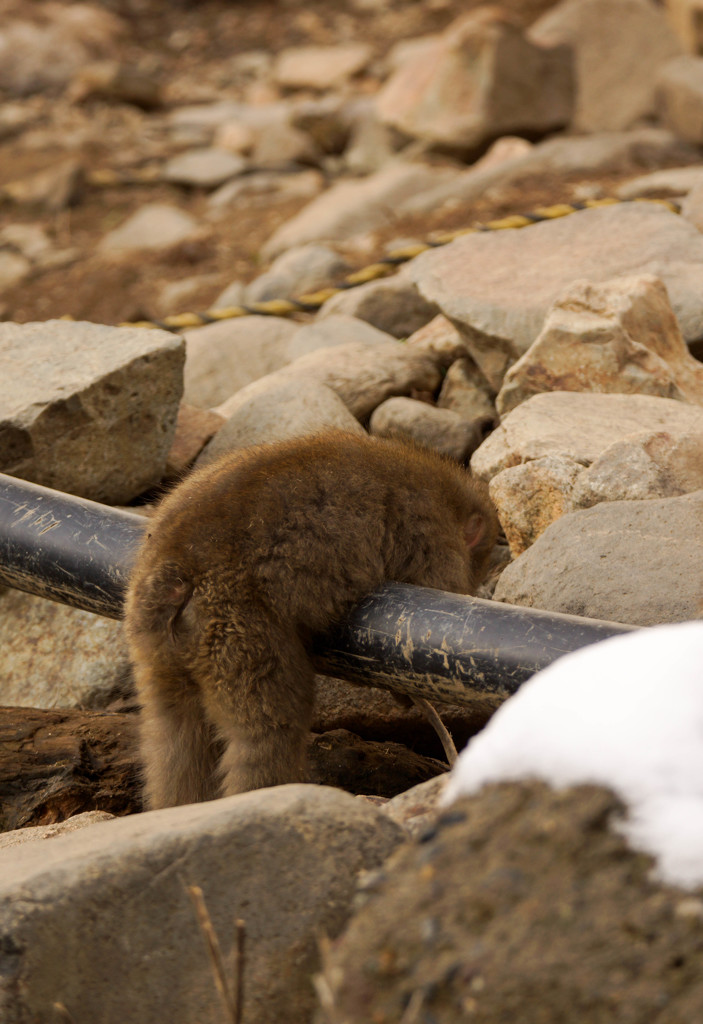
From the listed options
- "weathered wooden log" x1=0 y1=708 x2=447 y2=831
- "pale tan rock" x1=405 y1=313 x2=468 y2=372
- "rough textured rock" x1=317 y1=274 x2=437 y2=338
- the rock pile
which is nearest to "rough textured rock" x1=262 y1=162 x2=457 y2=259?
the rock pile

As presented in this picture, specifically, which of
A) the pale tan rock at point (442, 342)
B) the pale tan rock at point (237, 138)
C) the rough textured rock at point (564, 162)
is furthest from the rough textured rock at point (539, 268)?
the pale tan rock at point (237, 138)

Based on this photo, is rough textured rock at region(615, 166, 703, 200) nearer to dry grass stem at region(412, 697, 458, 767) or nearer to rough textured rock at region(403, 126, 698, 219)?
rough textured rock at region(403, 126, 698, 219)

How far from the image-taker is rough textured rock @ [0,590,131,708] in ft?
11.8

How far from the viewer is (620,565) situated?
2.90m

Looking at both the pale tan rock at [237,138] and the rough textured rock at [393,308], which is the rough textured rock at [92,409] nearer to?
the rough textured rock at [393,308]

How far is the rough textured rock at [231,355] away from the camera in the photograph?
18.2 ft

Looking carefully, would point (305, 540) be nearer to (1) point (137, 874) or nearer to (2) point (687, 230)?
(1) point (137, 874)

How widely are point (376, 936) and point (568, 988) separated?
232 millimetres

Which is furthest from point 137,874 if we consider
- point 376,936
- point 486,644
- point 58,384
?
point 58,384

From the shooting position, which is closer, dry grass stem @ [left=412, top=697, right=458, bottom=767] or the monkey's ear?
dry grass stem @ [left=412, top=697, right=458, bottom=767]

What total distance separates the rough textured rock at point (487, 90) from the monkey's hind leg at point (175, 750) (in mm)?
8942

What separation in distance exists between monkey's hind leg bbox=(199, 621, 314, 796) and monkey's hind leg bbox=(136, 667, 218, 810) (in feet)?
0.52

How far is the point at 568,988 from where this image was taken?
3.97 ft

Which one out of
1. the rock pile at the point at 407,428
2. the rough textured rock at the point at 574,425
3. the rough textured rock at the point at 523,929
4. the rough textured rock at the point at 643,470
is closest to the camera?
the rough textured rock at the point at 523,929
